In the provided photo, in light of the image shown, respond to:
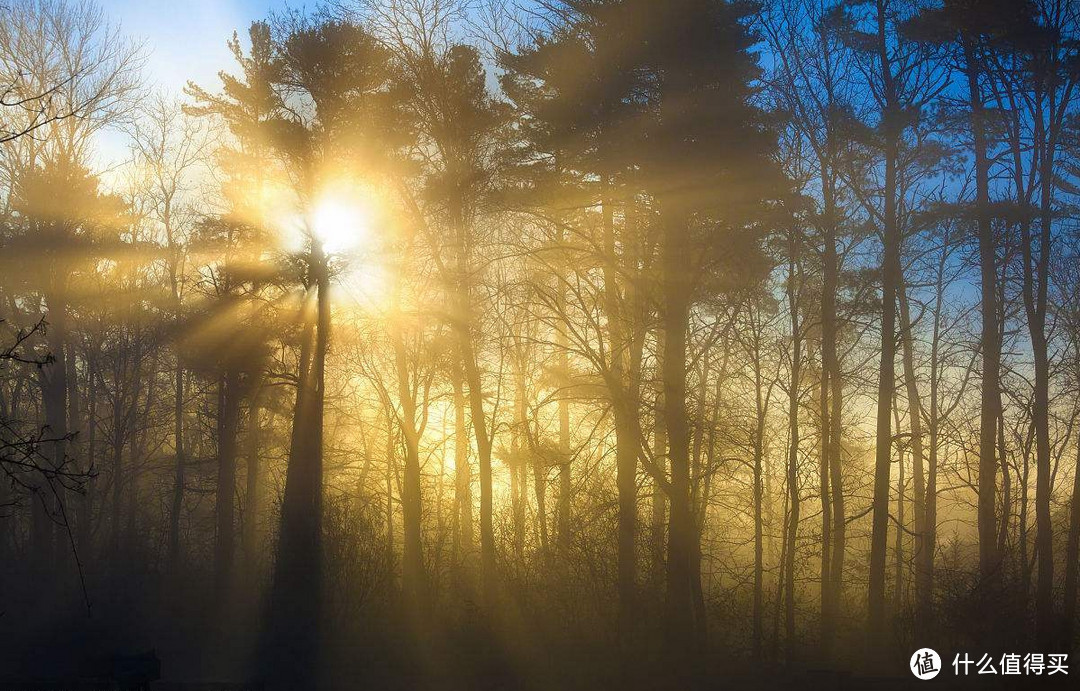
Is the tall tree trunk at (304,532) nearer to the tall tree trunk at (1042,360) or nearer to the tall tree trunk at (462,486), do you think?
the tall tree trunk at (462,486)

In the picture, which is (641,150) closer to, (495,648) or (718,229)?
(718,229)

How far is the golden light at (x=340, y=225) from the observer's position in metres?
16.8

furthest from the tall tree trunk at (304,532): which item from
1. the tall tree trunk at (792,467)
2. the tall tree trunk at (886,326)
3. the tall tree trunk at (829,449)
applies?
the tall tree trunk at (886,326)

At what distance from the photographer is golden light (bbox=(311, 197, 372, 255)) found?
1675 cm

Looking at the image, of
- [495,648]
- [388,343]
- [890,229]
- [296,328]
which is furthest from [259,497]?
[890,229]

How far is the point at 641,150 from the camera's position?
11.7 m

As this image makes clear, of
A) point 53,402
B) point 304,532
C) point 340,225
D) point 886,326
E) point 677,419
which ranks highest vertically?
point 340,225

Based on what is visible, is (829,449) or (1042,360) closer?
(1042,360)

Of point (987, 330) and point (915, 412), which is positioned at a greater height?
point (987, 330)

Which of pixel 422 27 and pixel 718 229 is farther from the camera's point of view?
pixel 422 27

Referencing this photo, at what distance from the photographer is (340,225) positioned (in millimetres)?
16906

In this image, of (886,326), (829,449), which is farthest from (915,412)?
(886,326)

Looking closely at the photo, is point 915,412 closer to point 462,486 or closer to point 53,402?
point 462,486

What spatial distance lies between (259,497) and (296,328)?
15.0 m
